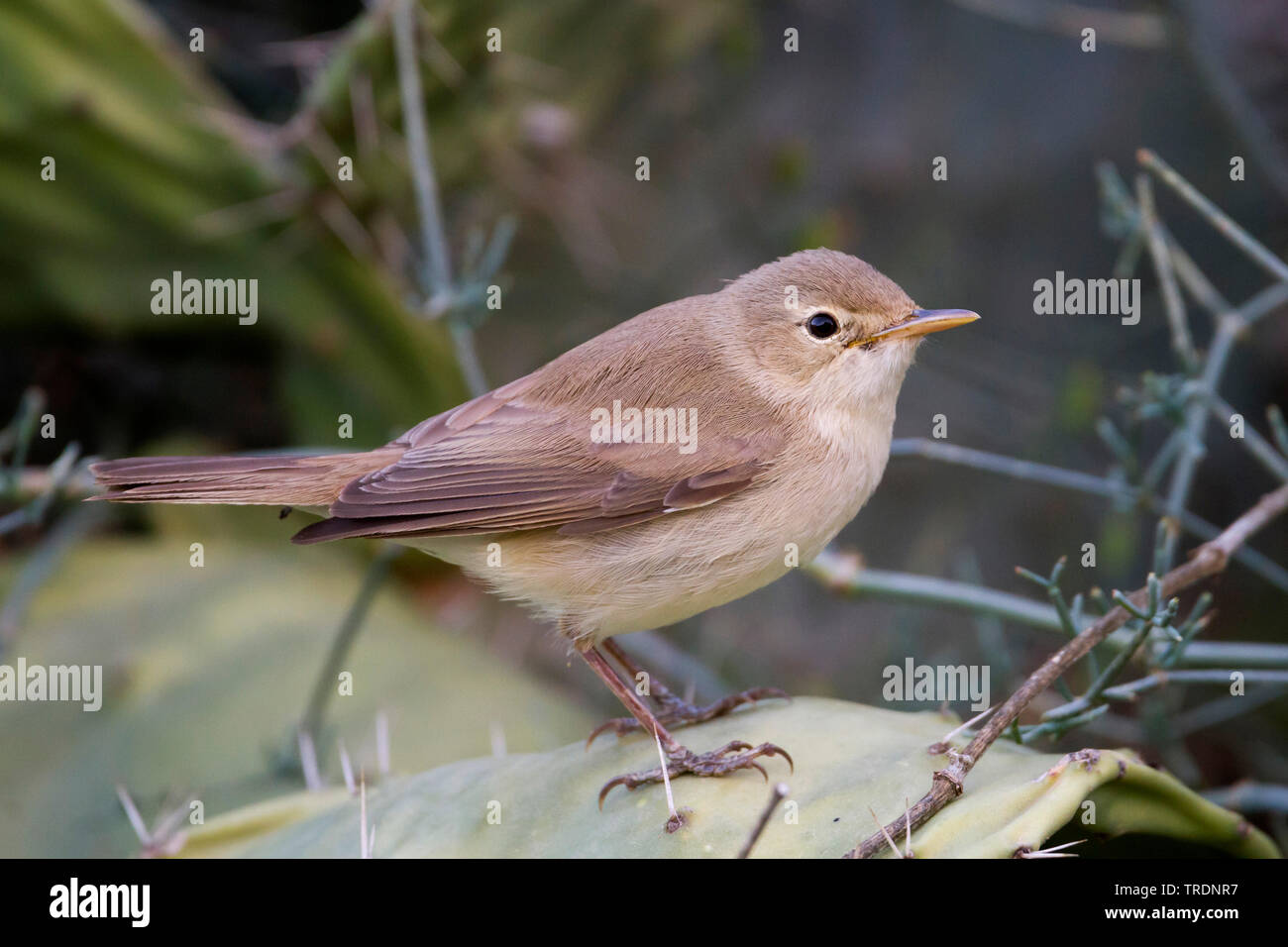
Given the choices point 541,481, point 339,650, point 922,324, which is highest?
point 922,324

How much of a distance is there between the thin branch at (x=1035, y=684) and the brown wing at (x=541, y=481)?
766 mm

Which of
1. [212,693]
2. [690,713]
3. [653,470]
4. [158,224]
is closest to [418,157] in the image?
[653,470]

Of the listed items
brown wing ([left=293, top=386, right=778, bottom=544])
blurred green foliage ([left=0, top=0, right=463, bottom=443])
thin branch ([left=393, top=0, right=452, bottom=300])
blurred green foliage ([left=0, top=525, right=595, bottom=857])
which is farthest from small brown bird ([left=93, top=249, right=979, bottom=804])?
blurred green foliage ([left=0, top=0, right=463, bottom=443])

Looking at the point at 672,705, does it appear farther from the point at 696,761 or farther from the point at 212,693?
the point at 212,693

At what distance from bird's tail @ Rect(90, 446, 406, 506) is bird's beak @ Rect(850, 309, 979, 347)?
1120 millimetres

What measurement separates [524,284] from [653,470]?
260 centimetres

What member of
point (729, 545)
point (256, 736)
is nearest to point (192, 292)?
point (256, 736)

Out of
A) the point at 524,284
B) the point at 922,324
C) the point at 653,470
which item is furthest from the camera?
the point at 524,284

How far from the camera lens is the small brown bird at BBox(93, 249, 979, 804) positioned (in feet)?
8.10

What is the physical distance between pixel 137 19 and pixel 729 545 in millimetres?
2764

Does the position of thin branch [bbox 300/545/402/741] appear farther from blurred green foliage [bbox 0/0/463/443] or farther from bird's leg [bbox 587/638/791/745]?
blurred green foliage [bbox 0/0/463/443]

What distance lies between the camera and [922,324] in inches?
96.7

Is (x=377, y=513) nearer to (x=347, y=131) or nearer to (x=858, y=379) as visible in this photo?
(x=858, y=379)

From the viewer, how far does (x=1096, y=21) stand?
4.42 m
